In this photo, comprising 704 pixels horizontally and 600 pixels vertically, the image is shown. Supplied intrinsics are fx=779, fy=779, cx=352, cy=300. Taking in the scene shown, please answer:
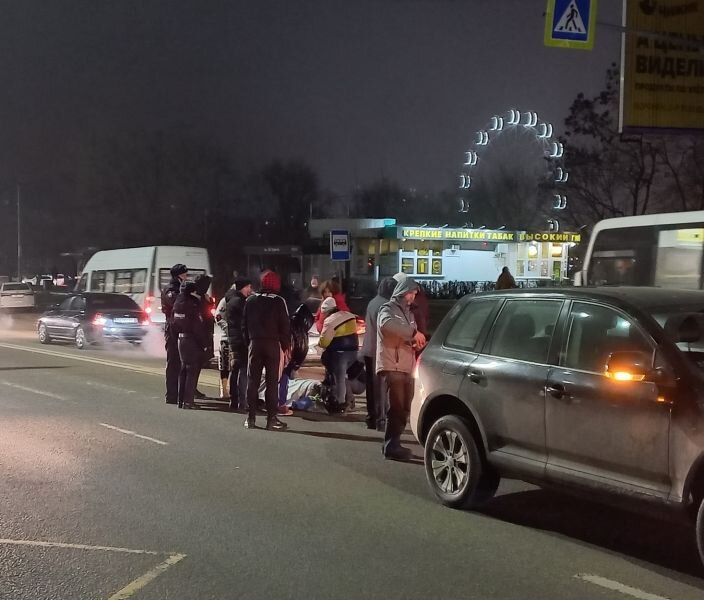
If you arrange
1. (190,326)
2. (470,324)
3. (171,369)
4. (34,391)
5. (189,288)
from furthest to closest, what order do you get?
(34,391) < (171,369) < (189,288) < (190,326) < (470,324)

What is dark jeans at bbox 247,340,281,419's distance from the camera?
901 centimetres

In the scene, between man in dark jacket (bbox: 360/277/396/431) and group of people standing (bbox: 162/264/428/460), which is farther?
man in dark jacket (bbox: 360/277/396/431)

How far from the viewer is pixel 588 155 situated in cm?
3108

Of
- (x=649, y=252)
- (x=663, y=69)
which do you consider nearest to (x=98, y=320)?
(x=649, y=252)

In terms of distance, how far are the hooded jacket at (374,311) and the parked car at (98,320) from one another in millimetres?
11900

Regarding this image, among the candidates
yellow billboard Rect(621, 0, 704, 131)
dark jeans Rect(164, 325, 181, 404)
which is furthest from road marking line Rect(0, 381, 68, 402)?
yellow billboard Rect(621, 0, 704, 131)

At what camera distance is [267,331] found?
8.98m

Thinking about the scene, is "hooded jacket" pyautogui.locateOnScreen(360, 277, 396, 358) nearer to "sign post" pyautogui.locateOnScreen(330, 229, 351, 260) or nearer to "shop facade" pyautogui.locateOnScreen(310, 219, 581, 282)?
"sign post" pyautogui.locateOnScreen(330, 229, 351, 260)

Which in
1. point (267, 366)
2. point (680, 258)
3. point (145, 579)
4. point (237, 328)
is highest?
point (680, 258)

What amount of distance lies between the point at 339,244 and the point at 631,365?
40.7ft

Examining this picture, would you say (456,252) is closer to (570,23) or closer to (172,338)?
(570,23)

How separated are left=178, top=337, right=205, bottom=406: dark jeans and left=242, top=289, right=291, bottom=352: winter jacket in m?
1.63

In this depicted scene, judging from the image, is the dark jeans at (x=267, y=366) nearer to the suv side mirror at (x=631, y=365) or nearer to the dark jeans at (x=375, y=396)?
the dark jeans at (x=375, y=396)

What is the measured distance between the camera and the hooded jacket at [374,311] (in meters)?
8.16
